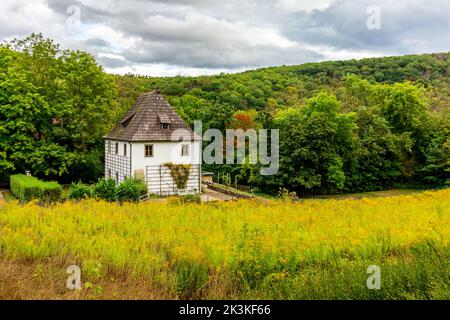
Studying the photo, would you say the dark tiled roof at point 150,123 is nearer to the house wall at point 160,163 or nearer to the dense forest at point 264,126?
the house wall at point 160,163

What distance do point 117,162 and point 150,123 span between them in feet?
13.0

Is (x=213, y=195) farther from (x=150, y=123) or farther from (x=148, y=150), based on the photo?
(x=150, y=123)

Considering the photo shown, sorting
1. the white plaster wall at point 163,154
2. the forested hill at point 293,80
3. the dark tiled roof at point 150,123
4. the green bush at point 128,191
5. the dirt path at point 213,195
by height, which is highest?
the forested hill at point 293,80

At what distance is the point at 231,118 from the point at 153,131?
15.6 meters

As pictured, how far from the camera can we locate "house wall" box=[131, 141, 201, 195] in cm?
2984

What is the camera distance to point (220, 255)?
7105 millimetres

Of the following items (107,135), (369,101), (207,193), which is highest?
(369,101)

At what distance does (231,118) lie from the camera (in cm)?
4488

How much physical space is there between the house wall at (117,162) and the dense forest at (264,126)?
1.75 meters

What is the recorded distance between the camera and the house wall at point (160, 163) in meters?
29.8

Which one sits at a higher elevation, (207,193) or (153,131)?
(153,131)

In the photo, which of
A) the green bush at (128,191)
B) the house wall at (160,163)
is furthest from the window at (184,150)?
the green bush at (128,191)
